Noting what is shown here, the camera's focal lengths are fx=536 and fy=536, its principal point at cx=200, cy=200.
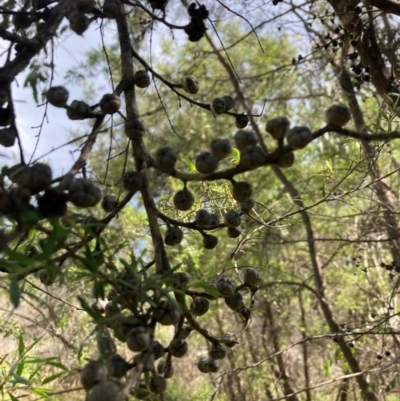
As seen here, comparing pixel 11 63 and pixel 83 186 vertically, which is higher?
pixel 11 63

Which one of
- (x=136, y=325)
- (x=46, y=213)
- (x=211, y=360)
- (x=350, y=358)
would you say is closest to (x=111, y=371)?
(x=136, y=325)

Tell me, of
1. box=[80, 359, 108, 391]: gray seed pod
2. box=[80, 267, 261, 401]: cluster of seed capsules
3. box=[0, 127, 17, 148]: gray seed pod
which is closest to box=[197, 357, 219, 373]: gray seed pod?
box=[80, 267, 261, 401]: cluster of seed capsules

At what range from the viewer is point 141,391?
2.00ft

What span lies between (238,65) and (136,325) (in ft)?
18.9

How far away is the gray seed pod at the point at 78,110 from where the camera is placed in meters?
0.74

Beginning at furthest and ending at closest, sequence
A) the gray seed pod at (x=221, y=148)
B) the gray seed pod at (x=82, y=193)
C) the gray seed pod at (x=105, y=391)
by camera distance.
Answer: the gray seed pod at (x=221, y=148), the gray seed pod at (x=82, y=193), the gray seed pod at (x=105, y=391)

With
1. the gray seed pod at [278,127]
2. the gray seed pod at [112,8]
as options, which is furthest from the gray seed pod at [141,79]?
the gray seed pod at [278,127]

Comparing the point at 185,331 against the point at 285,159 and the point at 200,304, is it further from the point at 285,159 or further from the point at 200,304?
the point at 285,159

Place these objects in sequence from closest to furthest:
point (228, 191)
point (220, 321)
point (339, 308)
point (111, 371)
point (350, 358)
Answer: point (111, 371) < point (228, 191) < point (350, 358) < point (339, 308) < point (220, 321)

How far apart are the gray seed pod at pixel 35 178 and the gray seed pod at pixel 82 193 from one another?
0.03 metres

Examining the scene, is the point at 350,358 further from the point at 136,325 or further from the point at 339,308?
the point at 136,325

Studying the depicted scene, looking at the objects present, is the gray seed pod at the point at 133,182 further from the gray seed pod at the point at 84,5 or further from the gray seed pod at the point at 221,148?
the gray seed pod at the point at 84,5

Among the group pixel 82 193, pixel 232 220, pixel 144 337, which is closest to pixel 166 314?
pixel 144 337

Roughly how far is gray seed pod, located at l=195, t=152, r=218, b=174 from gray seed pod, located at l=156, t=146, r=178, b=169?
0.03m
